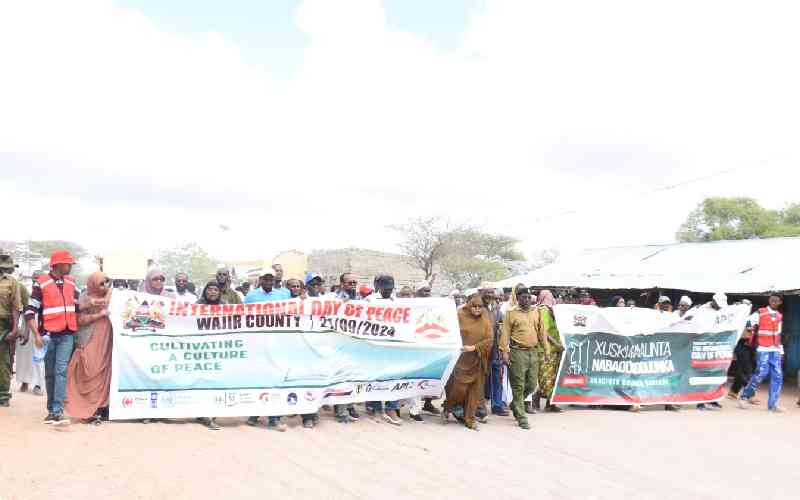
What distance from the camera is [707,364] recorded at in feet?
31.8

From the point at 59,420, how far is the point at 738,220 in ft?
152

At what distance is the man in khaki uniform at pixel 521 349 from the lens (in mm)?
7855

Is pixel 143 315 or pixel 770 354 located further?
pixel 770 354

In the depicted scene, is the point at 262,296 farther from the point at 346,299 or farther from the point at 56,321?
the point at 56,321

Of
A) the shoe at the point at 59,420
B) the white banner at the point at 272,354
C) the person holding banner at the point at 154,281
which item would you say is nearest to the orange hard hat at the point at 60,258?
the white banner at the point at 272,354

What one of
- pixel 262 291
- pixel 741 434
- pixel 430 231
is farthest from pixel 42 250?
pixel 741 434

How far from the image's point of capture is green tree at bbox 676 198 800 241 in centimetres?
4194

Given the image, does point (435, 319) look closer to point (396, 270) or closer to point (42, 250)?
point (396, 270)

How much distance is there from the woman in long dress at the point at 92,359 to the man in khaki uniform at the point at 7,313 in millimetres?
849

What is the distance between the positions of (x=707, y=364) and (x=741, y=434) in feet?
6.56

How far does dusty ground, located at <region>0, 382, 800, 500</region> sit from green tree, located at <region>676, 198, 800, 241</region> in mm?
39333

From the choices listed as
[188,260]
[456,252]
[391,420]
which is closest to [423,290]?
[391,420]

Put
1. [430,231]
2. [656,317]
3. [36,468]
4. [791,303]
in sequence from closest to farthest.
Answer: [36,468], [656,317], [791,303], [430,231]

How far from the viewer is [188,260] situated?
69.2 m
